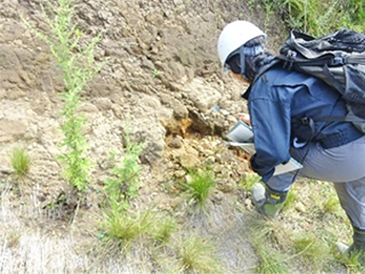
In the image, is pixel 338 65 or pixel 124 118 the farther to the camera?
pixel 124 118

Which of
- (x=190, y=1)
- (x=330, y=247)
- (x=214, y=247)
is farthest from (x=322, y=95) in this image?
(x=190, y=1)

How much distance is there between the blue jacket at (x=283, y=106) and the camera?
6.22 feet

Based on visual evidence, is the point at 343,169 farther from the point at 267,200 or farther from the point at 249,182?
the point at 249,182

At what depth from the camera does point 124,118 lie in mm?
2906

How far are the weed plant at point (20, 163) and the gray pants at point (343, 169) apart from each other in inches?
66.2

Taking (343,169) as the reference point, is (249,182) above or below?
below

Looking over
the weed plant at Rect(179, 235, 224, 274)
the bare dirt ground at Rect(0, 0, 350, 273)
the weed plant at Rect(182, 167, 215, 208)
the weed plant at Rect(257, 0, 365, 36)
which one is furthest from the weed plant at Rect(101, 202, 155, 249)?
the weed plant at Rect(257, 0, 365, 36)

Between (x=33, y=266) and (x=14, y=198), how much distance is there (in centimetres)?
48

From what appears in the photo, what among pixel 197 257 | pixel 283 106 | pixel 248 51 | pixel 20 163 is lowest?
pixel 197 257

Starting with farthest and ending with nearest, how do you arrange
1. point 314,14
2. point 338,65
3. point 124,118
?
point 314,14, point 124,118, point 338,65

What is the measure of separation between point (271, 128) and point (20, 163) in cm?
157

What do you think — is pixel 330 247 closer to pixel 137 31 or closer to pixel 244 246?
pixel 244 246

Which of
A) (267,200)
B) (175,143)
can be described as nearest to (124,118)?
(175,143)

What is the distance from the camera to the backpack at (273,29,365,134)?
1.81 meters
